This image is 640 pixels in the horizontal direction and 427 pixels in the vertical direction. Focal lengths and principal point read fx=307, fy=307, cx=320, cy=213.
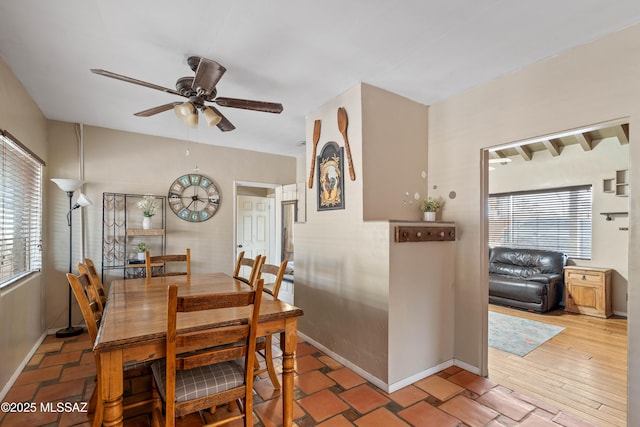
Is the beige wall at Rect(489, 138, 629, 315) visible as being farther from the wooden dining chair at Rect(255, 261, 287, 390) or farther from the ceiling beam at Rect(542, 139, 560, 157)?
the wooden dining chair at Rect(255, 261, 287, 390)

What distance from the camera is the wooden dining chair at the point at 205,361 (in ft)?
4.52

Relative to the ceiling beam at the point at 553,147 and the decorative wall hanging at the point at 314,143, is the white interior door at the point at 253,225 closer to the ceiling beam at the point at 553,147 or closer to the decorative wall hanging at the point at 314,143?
the decorative wall hanging at the point at 314,143

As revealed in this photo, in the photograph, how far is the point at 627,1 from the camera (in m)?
1.69

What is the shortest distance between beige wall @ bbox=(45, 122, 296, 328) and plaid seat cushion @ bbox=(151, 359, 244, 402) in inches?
113

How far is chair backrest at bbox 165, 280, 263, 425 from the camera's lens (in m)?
1.35

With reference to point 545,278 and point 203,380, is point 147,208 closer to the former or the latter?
point 203,380

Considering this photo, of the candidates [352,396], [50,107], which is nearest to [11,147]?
[50,107]

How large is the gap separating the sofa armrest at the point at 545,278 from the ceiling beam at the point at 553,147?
193cm

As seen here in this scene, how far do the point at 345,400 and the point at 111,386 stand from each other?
156 centimetres

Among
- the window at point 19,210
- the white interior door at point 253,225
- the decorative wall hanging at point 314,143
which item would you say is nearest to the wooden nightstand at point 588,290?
the decorative wall hanging at point 314,143

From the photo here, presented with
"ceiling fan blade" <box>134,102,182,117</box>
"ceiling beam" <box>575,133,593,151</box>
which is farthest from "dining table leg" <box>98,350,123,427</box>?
"ceiling beam" <box>575,133,593,151</box>

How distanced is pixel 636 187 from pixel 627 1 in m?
1.04

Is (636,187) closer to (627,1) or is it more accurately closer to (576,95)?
(576,95)

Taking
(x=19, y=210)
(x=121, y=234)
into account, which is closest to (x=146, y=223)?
(x=121, y=234)
